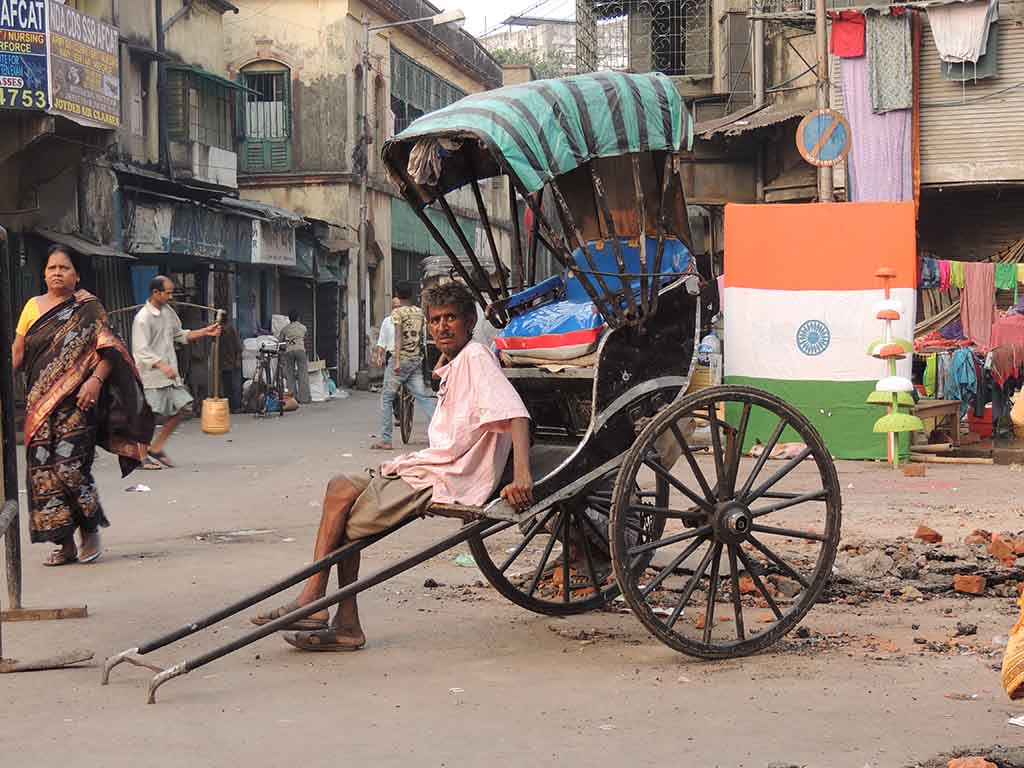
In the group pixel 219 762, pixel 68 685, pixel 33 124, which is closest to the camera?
pixel 219 762

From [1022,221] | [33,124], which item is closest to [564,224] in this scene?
[33,124]

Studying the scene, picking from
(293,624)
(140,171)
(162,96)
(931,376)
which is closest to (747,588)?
(293,624)

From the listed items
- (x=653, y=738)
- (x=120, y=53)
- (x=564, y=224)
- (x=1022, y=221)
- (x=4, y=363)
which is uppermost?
Result: (x=120, y=53)

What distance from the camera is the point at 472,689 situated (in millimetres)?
5086

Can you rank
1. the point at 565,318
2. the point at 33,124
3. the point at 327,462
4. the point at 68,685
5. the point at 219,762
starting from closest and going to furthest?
the point at 219,762
the point at 68,685
the point at 565,318
the point at 327,462
the point at 33,124

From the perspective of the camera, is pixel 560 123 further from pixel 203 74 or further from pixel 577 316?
pixel 203 74

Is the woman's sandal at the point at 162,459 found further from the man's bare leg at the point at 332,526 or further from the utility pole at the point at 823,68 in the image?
the utility pole at the point at 823,68

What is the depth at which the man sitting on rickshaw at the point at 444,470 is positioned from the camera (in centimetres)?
544

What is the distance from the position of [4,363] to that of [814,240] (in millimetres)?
8961

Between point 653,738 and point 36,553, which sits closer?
point 653,738

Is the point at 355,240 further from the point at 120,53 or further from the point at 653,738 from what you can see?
the point at 653,738

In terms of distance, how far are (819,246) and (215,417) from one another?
A: 20.8ft

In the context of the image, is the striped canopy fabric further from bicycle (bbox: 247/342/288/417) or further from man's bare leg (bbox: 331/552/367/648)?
bicycle (bbox: 247/342/288/417)

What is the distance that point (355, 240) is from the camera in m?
31.2
